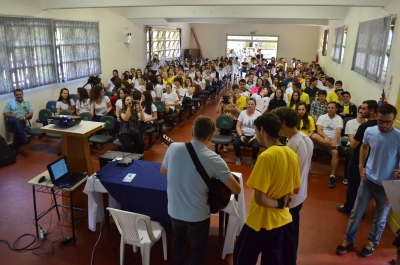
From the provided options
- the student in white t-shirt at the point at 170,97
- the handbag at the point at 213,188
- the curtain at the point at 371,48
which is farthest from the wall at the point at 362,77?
the student in white t-shirt at the point at 170,97

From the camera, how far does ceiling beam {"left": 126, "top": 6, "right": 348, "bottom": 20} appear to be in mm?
9570

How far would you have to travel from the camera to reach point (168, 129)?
7617mm

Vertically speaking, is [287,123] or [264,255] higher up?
[287,123]

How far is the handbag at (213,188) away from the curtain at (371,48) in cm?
502

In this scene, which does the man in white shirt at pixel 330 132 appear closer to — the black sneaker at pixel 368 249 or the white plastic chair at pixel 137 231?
A: the black sneaker at pixel 368 249

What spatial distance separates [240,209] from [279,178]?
46.9 inches

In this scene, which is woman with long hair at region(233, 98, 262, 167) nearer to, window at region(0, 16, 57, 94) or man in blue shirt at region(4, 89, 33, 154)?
man in blue shirt at region(4, 89, 33, 154)

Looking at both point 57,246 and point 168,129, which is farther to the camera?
point 168,129

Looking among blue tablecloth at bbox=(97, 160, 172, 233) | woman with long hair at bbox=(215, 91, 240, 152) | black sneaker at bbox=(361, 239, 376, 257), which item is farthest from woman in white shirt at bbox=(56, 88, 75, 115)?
black sneaker at bbox=(361, 239, 376, 257)

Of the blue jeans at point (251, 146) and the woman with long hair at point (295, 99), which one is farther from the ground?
the woman with long hair at point (295, 99)

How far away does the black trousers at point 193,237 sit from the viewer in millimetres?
2305

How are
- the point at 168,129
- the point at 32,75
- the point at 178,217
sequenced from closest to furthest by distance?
the point at 178,217 → the point at 32,75 → the point at 168,129

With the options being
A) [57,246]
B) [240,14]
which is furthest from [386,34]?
[57,246]

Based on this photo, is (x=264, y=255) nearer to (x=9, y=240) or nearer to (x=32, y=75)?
(x=9, y=240)
